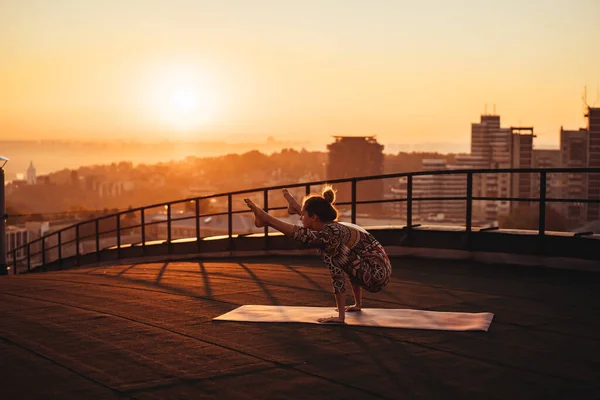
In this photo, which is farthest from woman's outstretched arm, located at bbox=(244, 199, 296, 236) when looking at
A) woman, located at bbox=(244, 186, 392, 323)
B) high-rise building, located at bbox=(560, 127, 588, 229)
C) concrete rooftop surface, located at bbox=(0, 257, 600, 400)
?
high-rise building, located at bbox=(560, 127, 588, 229)

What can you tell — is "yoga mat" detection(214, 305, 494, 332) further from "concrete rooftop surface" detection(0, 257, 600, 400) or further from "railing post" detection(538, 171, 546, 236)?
"railing post" detection(538, 171, 546, 236)

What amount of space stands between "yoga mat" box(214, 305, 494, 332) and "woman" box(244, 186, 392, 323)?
27 cm

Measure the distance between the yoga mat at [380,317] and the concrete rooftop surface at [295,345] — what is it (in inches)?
6.0

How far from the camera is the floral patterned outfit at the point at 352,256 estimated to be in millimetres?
7121

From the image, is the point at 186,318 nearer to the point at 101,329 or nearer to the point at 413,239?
the point at 101,329

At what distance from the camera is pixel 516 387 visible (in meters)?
5.21

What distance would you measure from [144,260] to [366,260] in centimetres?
1240

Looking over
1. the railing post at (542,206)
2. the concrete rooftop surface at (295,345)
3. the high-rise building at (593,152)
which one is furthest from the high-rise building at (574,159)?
the concrete rooftop surface at (295,345)

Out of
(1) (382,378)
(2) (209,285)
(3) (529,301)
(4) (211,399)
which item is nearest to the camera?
(4) (211,399)

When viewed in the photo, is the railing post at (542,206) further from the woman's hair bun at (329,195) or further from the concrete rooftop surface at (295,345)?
the woman's hair bun at (329,195)

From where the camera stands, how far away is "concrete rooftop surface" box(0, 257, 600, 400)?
5.27 meters

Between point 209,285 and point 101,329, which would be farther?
point 209,285

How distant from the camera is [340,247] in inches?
283

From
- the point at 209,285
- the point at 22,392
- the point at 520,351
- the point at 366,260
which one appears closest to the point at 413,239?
the point at 209,285
